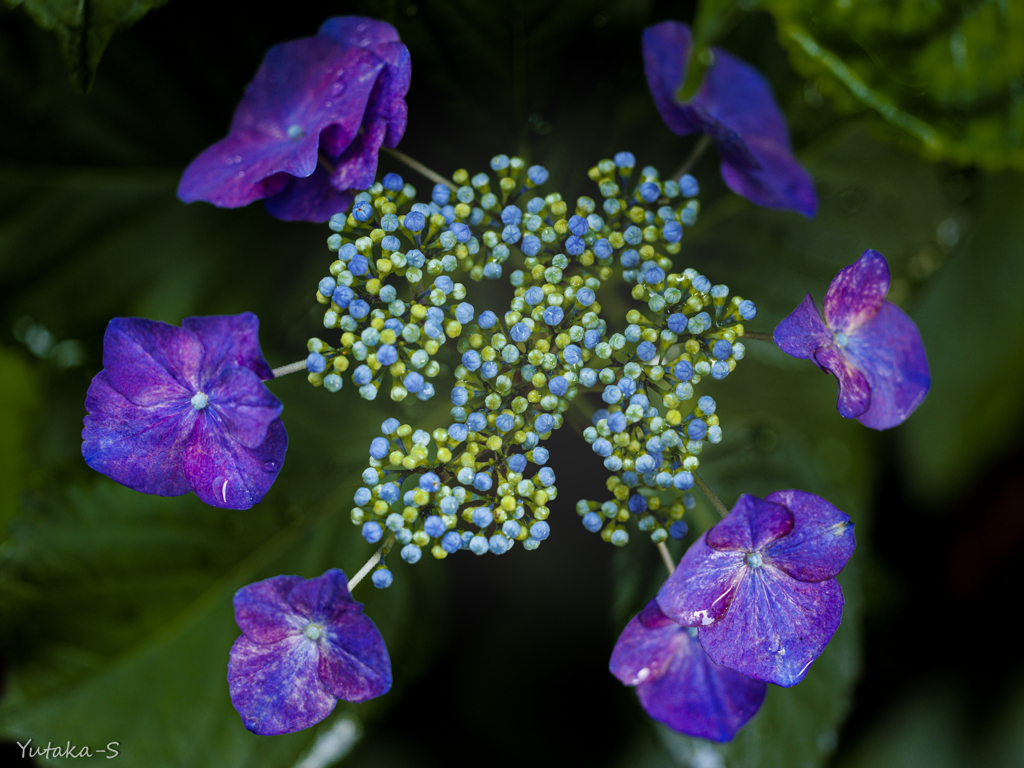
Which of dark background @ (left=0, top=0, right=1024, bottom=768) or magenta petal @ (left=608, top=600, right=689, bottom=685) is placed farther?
dark background @ (left=0, top=0, right=1024, bottom=768)

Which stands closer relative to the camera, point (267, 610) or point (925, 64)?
point (267, 610)

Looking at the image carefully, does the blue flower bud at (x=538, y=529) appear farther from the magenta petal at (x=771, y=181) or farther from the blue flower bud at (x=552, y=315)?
the magenta petal at (x=771, y=181)

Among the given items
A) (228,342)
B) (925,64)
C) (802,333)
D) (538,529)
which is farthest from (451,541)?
(925,64)

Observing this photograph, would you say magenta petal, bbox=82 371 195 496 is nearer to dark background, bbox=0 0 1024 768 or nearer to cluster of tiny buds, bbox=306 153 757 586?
cluster of tiny buds, bbox=306 153 757 586

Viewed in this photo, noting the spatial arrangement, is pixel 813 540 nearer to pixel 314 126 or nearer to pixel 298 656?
pixel 298 656

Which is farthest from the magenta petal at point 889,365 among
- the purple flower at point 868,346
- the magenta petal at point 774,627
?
the magenta petal at point 774,627

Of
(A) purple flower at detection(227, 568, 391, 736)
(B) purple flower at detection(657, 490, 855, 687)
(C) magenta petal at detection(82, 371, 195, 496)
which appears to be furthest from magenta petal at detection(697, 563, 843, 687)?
(C) magenta petal at detection(82, 371, 195, 496)
